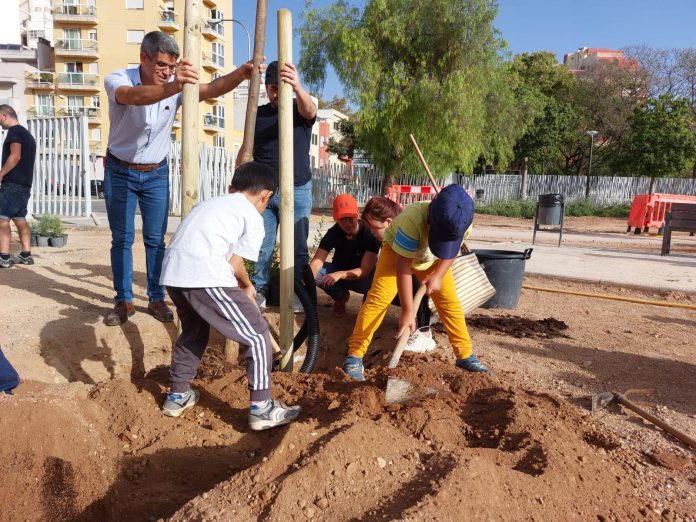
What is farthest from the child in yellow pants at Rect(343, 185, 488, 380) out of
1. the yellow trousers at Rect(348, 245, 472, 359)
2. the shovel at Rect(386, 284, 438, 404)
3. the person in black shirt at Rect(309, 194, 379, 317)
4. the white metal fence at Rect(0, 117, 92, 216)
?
the white metal fence at Rect(0, 117, 92, 216)

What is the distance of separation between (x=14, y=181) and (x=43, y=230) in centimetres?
178

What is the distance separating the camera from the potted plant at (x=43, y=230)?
8.24 m

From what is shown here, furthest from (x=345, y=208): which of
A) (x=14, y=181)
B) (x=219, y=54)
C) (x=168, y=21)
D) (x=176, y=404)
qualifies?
(x=219, y=54)

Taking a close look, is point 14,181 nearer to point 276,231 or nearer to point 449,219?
point 276,231

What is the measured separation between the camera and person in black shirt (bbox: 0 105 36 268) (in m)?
6.46

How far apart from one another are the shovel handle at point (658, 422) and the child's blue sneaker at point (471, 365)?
827 millimetres

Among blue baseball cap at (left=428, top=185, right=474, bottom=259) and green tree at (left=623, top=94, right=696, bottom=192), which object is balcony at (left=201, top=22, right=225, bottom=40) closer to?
green tree at (left=623, top=94, right=696, bottom=192)

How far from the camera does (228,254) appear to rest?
9.71 ft

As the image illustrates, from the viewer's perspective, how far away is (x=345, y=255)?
5.10 m

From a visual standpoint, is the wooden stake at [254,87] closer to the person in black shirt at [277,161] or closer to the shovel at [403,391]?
the person in black shirt at [277,161]

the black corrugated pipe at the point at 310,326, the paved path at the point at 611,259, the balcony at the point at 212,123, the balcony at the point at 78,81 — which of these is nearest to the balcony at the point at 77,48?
the balcony at the point at 78,81

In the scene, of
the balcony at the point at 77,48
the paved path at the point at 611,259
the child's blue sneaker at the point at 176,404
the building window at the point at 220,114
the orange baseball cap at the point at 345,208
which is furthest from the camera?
the building window at the point at 220,114

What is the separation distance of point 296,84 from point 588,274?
593 centimetres

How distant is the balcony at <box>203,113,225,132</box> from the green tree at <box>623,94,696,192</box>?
31.4m
